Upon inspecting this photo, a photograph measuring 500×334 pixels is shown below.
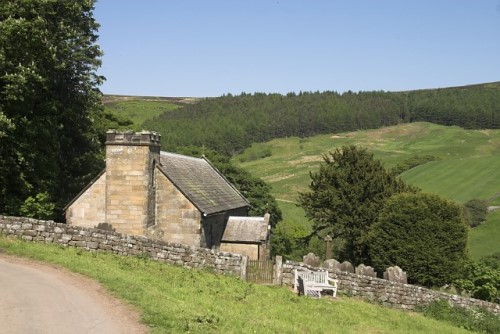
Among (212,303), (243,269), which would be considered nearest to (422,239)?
(243,269)

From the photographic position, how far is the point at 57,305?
12258mm

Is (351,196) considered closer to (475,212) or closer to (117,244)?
(117,244)

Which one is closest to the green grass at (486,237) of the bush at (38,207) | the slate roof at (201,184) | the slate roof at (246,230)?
the slate roof at (201,184)

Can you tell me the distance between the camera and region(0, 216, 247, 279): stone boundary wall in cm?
1986

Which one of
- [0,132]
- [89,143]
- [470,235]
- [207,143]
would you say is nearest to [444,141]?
[207,143]

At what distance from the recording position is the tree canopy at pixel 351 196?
41188mm

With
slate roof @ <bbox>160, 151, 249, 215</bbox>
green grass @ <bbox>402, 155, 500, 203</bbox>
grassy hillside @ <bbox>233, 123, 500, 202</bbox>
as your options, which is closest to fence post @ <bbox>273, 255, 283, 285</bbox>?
slate roof @ <bbox>160, 151, 249, 215</bbox>

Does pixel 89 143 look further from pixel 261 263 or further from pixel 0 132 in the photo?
pixel 261 263

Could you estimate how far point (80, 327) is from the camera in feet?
35.3

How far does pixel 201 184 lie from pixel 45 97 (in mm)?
10907

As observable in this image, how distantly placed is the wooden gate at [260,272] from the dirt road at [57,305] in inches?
305

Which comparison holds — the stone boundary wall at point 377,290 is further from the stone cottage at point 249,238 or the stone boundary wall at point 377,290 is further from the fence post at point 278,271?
the stone cottage at point 249,238

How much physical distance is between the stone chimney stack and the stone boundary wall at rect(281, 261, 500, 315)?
897 centimetres

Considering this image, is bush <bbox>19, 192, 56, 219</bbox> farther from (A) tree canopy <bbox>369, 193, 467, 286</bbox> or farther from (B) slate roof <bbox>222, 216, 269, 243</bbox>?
(A) tree canopy <bbox>369, 193, 467, 286</bbox>
